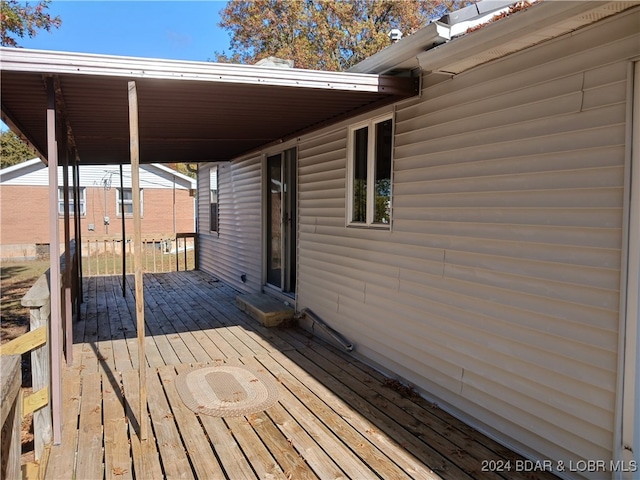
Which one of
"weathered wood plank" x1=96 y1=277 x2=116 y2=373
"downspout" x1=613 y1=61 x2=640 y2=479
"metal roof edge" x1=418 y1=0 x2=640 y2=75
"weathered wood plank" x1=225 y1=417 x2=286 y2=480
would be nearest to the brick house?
"weathered wood plank" x1=96 y1=277 x2=116 y2=373

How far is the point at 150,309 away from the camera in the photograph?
263 inches

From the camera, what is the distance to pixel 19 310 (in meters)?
7.28

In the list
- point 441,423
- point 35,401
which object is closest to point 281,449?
point 441,423

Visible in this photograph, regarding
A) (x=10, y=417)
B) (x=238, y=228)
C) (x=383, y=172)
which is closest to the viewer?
(x=10, y=417)

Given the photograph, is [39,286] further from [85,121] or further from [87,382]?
[85,121]

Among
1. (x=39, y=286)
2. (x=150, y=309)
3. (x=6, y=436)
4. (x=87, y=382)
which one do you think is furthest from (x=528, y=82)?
(x=150, y=309)

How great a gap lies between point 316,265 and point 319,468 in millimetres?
2987

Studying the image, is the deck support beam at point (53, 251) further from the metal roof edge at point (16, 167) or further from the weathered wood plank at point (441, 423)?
the metal roof edge at point (16, 167)

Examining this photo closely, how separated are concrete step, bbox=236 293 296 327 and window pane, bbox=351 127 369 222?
181 centimetres

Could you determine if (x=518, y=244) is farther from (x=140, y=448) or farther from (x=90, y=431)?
(x=90, y=431)

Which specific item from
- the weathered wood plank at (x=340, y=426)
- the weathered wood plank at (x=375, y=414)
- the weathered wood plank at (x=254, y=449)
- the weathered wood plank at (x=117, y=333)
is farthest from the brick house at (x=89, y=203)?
the weathered wood plank at (x=254, y=449)

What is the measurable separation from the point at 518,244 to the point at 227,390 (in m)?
2.50

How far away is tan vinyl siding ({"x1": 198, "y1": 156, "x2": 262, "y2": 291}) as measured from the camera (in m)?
7.48

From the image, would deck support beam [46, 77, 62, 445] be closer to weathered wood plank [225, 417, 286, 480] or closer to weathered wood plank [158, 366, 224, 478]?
weathered wood plank [158, 366, 224, 478]
